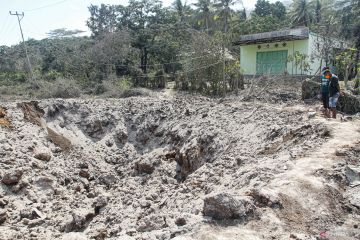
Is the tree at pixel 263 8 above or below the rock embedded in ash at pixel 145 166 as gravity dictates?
above

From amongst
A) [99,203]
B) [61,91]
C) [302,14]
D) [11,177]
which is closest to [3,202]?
[11,177]

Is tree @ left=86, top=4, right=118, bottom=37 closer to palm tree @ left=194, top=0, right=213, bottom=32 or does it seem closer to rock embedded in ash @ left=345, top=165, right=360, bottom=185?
palm tree @ left=194, top=0, right=213, bottom=32

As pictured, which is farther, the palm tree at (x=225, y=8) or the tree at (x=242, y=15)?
the tree at (x=242, y=15)

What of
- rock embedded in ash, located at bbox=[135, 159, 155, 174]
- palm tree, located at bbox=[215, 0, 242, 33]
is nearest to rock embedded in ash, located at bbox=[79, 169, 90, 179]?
rock embedded in ash, located at bbox=[135, 159, 155, 174]

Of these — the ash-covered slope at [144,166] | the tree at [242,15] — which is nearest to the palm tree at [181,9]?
the tree at [242,15]

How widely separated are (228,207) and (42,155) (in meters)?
7.54

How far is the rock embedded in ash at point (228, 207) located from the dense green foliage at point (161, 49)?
13260 mm

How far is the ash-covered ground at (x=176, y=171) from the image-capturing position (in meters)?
4.48

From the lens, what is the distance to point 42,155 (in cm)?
1014

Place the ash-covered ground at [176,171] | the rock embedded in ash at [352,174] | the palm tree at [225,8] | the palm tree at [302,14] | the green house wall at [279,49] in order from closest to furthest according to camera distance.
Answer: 1. the ash-covered ground at [176,171]
2. the rock embedded in ash at [352,174]
3. the green house wall at [279,49]
4. the palm tree at [225,8]
5. the palm tree at [302,14]

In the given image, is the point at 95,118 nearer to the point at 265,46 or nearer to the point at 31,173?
the point at 31,173

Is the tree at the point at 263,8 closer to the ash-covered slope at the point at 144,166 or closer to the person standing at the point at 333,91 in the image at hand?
the ash-covered slope at the point at 144,166

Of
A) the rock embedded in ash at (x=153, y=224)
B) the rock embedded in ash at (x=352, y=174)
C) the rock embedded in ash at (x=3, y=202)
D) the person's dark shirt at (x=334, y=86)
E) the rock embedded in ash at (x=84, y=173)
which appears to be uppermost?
the person's dark shirt at (x=334, y=86)

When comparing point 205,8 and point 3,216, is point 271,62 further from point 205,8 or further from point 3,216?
point 3,216
